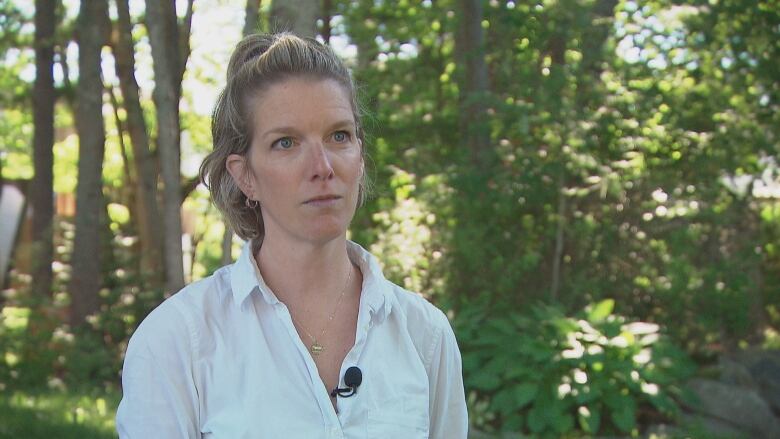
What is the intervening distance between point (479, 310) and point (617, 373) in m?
1.28

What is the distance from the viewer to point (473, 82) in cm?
966

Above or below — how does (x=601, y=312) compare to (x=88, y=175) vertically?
below

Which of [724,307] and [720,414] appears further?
[724,307]

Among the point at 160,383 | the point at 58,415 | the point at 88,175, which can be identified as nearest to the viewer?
the point at 160,383

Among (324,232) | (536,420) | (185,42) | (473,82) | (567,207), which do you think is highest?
(185,42)

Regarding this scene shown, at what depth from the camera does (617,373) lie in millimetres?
8039

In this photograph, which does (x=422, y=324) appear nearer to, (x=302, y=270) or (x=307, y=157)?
(x=302, y=270)

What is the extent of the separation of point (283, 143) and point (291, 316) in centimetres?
37

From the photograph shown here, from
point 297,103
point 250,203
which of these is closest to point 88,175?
point 250,203

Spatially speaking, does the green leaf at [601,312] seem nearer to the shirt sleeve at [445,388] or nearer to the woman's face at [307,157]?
the shirt sleeve at [445,388]

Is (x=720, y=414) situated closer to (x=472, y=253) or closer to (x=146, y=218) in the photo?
(x=472, y=253)

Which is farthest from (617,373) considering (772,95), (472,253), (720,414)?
(772,95)

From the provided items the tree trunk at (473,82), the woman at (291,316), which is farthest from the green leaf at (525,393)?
the woman at (291,316)

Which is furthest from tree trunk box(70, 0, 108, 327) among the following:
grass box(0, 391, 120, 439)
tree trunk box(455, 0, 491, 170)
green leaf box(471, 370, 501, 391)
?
green leaf box(471, 370, 501, 391)
